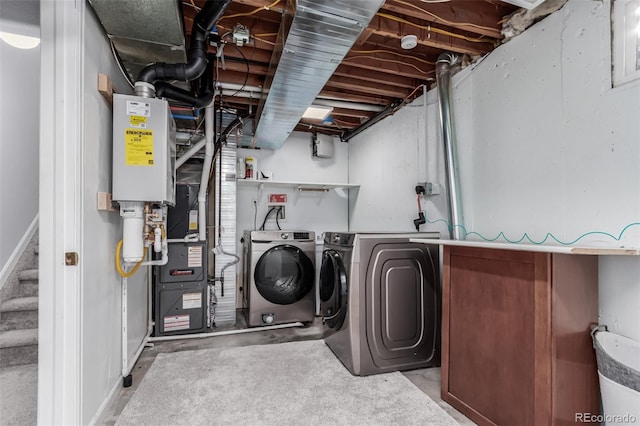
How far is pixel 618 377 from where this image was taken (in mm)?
→ 1243

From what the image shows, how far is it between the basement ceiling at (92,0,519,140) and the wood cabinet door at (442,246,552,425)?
4.85 feet

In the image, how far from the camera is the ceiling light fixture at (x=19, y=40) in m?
2.70

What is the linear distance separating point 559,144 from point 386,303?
150 centimetres

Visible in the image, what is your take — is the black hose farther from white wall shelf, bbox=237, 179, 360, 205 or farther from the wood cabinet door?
the wood cabinet door

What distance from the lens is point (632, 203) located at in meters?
1.38

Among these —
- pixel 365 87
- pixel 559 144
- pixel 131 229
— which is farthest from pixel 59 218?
pixel 559 144

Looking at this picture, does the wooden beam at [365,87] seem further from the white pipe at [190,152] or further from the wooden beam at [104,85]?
the wooden beam at [104,85]

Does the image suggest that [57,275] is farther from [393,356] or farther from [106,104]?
[393,356]

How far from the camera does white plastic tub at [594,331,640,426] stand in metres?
1.19

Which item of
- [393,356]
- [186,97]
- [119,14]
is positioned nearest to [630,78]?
[393,356]

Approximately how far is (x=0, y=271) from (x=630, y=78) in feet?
14.4

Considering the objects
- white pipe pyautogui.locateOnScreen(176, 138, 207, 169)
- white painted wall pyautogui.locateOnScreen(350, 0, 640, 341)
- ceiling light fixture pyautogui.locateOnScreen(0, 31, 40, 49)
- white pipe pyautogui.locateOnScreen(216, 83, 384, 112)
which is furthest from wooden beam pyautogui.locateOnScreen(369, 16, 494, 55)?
ceiling light fixture pyautogui.locateOnScreen(0, 31, 40, 49)

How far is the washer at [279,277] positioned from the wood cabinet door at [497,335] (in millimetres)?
1847

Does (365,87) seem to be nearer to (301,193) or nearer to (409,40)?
(409,40)
